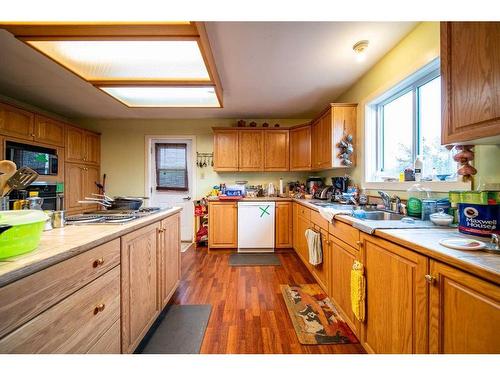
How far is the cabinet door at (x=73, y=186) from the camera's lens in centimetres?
310

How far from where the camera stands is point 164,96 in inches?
91.7

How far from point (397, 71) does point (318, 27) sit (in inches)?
34.3

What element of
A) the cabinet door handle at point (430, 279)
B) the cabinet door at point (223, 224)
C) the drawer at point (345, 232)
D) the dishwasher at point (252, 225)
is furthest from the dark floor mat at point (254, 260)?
the cabinet door handle at point (430, 279)

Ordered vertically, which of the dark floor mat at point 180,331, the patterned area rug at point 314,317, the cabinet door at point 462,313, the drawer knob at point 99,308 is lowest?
the dark floor mat at point 180,331

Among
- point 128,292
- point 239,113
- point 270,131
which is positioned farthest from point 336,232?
point 239,113

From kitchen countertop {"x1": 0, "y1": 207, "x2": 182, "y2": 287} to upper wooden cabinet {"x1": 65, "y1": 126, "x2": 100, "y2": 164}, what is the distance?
2.88 meters

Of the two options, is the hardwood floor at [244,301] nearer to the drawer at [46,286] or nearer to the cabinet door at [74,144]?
the drawer at [46,286]

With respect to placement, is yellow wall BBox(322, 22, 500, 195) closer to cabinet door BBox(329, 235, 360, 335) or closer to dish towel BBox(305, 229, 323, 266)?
cabinet door BBox(329, 235, 360, 335)

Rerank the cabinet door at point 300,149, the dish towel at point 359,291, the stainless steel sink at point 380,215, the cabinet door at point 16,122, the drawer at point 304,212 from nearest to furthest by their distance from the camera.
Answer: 1. the dish towel at point 359,291
2. the stainless steel sink at point 380,215
3. the cabinet door at point 16,122
4. the drawer at point 304,212
5. the cabinet door at point 300,149

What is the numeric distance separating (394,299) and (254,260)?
6.84 feet

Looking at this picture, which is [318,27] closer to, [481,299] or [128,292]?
[481,299]

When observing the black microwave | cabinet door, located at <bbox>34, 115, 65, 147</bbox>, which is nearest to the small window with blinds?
cabinet door, located at <bbox>34, 115, 65, 147</bbox>

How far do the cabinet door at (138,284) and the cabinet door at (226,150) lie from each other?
7.31 ft

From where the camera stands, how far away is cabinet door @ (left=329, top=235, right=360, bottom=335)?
1.41m
